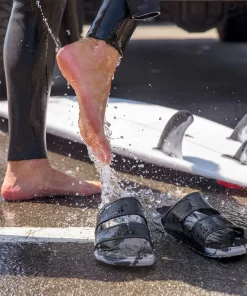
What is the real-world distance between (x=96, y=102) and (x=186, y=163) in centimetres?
69

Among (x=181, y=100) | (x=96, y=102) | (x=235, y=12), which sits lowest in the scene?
(x=181, y=100)

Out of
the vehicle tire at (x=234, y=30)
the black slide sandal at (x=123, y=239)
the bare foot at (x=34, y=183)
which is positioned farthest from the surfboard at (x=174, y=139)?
the vehicle tire at (x=234, y=30)

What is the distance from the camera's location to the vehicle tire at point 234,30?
743 centimetres

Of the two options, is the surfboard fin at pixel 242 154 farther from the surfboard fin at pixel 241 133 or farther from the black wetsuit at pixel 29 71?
the black wetsuit at pixel 29 71

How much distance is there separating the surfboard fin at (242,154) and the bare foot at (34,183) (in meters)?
0.57

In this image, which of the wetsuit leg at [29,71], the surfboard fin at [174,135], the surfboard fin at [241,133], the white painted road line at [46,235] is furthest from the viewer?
the surfboard fin at [241,133]

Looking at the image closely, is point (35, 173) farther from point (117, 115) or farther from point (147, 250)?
point (117, 115)

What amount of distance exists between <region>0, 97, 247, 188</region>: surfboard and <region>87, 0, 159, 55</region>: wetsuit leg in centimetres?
49

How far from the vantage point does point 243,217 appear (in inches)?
86.0

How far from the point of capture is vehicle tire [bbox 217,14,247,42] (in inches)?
293

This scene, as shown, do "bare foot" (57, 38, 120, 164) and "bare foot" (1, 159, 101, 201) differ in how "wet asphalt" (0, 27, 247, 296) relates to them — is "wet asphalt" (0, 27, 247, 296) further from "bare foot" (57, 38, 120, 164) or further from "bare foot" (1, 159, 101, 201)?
"bare foot" (57, 38, 120, 164)

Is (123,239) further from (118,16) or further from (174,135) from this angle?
(174,135)

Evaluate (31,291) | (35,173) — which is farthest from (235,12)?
(31,291)

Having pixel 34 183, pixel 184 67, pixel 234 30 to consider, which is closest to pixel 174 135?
pixel 34 183
